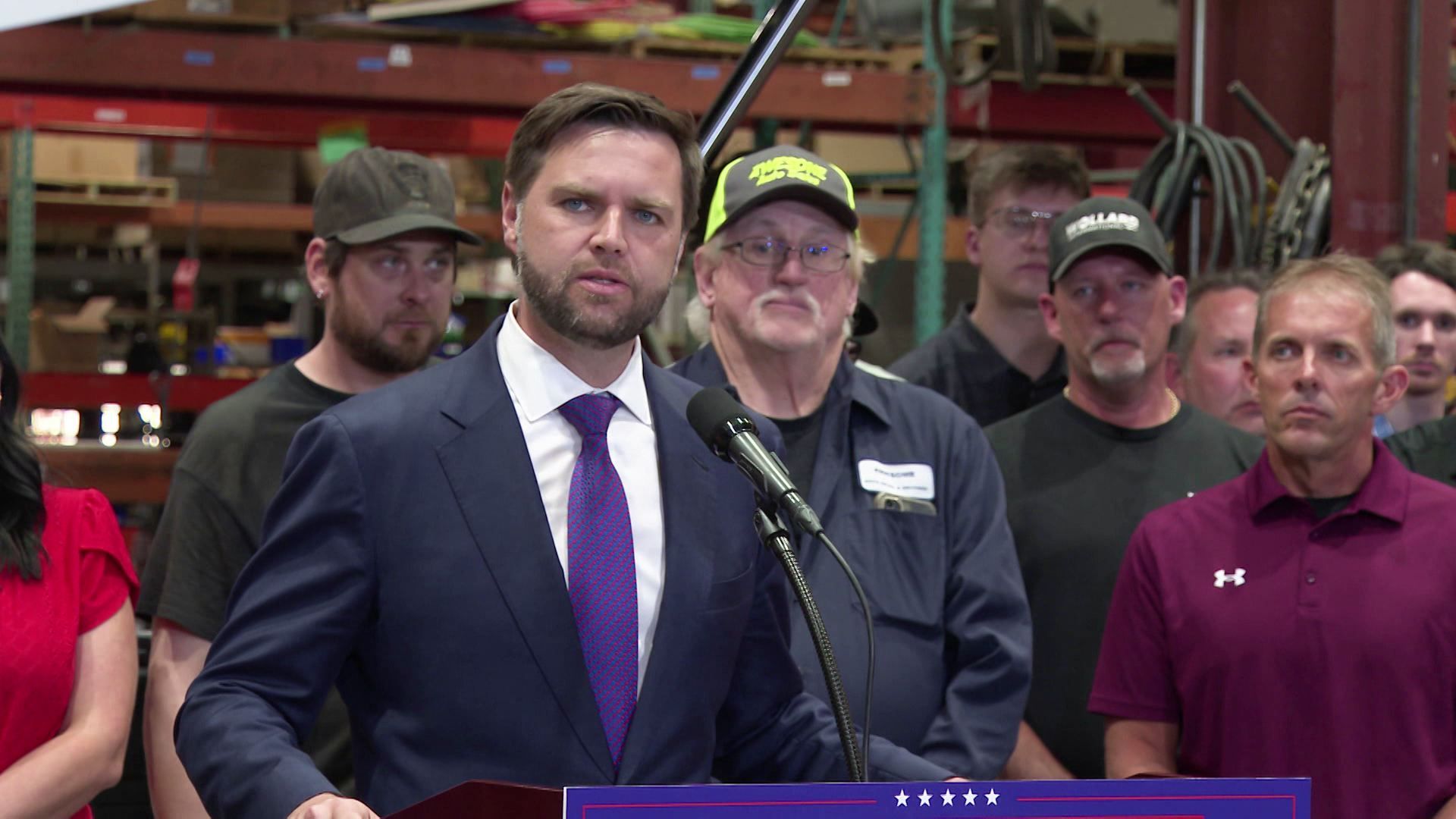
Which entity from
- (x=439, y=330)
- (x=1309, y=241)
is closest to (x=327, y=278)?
(x=439, y=330)

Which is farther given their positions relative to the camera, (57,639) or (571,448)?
(57,639)

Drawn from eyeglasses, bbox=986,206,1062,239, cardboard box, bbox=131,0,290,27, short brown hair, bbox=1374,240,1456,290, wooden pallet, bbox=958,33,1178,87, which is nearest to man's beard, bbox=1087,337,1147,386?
eyeglasses, bbox=986,206,1062,239

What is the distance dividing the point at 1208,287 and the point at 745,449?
2.70 metres

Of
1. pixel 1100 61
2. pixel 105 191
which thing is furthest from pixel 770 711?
pixel 105 191

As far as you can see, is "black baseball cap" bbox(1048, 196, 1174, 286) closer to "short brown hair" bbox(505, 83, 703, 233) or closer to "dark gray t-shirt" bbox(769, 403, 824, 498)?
"dark gray t-shirt" bbox(769, 403, 824, 498)

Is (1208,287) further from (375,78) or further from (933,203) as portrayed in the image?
(375,78)

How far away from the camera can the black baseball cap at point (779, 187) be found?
2.70 m

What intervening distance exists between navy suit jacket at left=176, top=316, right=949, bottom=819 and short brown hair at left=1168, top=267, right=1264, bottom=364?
2.47 meters

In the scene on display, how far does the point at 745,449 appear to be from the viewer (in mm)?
1604

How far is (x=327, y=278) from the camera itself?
302 centimetres

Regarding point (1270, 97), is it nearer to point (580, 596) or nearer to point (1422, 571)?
point (1422, 571)

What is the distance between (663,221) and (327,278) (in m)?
1.37

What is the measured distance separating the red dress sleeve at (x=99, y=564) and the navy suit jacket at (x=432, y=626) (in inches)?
25.3

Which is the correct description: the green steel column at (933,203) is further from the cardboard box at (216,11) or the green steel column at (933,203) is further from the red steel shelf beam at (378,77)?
the cardboard box at (216,11)
